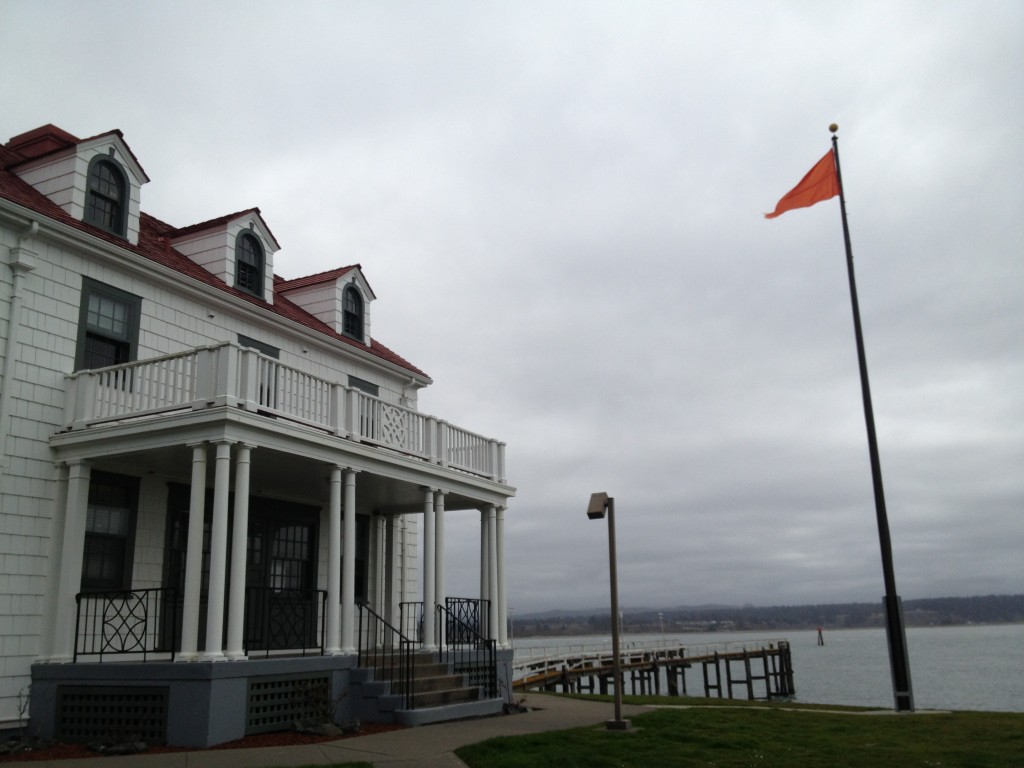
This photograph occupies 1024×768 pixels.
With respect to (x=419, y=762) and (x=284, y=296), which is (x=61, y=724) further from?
(x=284, y=296)

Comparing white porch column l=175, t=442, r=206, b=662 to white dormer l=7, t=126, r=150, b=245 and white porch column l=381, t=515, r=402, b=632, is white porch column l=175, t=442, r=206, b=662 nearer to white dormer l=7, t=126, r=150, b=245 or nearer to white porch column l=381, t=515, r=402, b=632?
white dormer l=7, t=126, r=150, b=245

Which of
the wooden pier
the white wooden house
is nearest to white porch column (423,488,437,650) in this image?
the white wooden house

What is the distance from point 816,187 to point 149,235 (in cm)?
1331

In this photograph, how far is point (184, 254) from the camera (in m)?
18.5

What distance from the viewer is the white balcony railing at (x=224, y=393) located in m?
13.3

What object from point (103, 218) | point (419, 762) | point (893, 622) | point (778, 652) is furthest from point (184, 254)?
point (778, 652)

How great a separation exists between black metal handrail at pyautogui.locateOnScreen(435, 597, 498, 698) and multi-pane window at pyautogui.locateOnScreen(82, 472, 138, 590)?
18.5ft

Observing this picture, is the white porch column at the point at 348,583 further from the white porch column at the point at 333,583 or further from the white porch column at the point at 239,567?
the white porch column at the point at 239,567

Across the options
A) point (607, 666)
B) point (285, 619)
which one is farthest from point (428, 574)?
point (607, 666)

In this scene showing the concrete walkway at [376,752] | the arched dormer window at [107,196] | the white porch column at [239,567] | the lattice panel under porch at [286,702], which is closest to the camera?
the concrete walkway at [376,752]

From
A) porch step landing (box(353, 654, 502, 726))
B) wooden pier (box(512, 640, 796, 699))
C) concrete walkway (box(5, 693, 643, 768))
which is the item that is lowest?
wooden pier (box(512, 640, 796, 699))

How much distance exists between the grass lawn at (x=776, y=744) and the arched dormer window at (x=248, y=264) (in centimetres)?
1074

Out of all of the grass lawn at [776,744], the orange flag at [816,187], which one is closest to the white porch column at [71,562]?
the grass lawn at [776,744]

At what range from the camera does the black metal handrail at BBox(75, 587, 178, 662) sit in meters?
13.6
